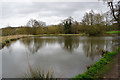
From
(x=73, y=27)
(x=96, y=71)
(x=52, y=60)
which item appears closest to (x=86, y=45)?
(x=52, y=60)

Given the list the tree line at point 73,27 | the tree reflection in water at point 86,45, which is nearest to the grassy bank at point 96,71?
the tree reflection in water at point 86,45

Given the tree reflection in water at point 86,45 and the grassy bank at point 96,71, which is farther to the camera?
the tree reflection in water at point 86,45

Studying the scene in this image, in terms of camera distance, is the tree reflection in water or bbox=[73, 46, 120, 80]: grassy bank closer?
bbox=[73, 46, 120, 80]: grassy bank

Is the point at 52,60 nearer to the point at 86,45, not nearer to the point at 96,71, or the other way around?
the point at 96,71

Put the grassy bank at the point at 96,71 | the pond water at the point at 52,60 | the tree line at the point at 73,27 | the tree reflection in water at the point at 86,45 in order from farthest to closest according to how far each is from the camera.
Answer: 1. the tree line at the point at 73,27
2. the tree reflection in water at the point at 86,45
3. the pond water at the point at 52,60
4. the grassy bank at the point at 96,71

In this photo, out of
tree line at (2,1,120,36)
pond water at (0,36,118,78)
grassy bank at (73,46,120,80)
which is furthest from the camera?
tree line at (2,1,120,36)

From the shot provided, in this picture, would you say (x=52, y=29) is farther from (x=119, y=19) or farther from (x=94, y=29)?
(x=119, y=19)

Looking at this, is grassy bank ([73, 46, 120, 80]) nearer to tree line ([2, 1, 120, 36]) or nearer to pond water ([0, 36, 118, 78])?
pond water ([0, 36, 118, 78])

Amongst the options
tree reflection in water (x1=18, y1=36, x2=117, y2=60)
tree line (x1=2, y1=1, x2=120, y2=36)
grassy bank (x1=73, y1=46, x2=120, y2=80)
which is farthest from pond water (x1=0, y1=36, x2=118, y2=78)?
tree line (x1=2, y1=1, x2=120, y2=36)

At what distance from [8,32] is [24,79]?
35.3 m

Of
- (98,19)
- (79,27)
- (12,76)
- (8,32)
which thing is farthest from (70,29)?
(12,76)

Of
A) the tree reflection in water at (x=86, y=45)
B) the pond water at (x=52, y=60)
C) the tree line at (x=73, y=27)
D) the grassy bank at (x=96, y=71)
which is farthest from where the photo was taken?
the tree line at (x=73, y=27)

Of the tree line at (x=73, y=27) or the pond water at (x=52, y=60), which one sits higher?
the tree line at (x=73, y=27)

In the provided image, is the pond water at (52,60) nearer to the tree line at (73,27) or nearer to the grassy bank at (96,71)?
the grassy bank at (96,71)
